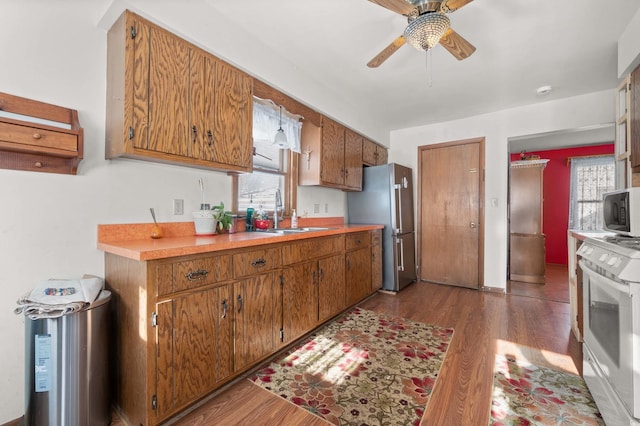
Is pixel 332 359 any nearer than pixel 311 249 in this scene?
Yes

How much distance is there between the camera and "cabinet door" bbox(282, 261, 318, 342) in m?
2.11

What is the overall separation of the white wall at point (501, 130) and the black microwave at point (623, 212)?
179cm

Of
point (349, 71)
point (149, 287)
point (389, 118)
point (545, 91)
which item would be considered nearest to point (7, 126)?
point (149, 287)

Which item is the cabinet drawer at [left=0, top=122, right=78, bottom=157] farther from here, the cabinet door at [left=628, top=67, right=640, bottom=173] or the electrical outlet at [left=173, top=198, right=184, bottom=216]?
the cabinet door at [left=628, top=67, right=640, bottom=173]

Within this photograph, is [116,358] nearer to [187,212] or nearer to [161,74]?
[187,212]

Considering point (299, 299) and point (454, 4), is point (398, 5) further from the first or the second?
point (299, 299)

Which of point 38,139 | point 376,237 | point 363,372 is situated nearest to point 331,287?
point 363,372

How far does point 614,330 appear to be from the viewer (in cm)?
137

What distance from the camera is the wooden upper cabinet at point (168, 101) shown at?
60.1 inches

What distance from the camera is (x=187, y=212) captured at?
205 centimetres

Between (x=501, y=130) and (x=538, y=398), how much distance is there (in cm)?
334

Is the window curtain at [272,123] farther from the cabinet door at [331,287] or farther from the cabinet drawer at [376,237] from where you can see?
the cabinet drawer at [376,237]

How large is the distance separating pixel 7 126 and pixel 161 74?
2.48 ft

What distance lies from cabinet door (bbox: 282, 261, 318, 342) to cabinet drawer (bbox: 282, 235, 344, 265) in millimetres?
67
